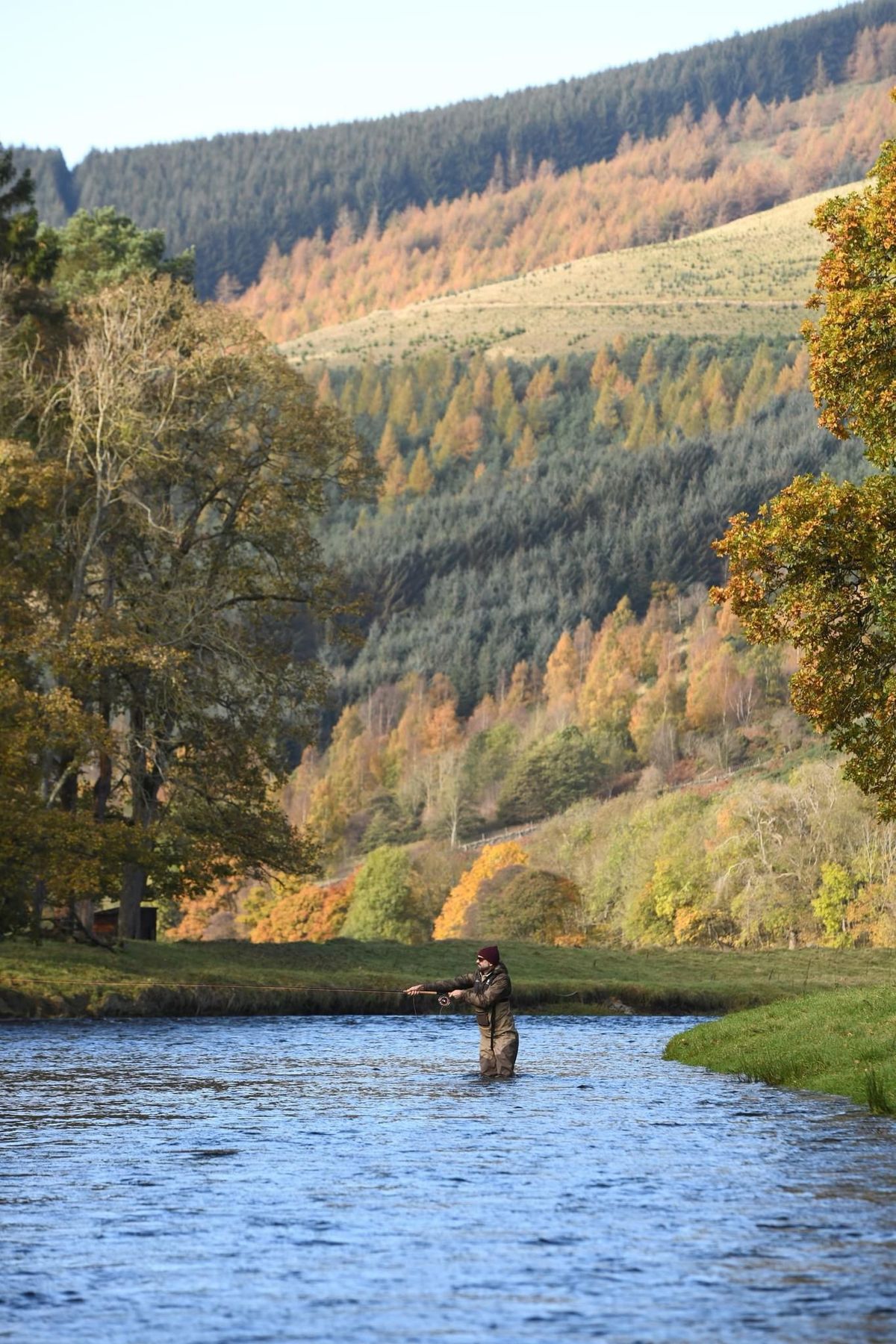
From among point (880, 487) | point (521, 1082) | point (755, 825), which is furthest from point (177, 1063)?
point (755, 825)

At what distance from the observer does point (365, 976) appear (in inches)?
2398

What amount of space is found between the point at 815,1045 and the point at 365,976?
1246 inches

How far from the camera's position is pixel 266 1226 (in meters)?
16.6

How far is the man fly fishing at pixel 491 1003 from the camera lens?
99.9 feet

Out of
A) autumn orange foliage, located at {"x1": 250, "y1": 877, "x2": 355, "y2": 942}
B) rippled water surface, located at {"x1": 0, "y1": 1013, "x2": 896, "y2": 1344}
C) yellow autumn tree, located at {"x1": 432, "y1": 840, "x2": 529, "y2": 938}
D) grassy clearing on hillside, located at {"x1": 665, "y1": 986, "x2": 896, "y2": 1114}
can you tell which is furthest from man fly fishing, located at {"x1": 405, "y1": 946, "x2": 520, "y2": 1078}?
autumn orange foliage, located at {"x1": 250, "y1": 877, "x2": 355, "y2": 942}

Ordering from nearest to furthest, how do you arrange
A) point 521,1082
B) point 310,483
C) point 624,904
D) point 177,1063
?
point 521,1082
point 177,1063
point 310,483
point 624,904

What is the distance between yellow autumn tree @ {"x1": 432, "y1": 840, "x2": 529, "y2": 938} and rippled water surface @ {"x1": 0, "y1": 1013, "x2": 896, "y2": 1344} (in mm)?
106188

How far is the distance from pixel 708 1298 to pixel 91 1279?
15.7 ft

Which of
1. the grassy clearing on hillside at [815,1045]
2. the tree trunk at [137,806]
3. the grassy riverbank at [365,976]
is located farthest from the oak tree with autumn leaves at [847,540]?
the tree trunk at [137,806]

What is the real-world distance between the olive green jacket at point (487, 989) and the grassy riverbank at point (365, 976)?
64.4 feet

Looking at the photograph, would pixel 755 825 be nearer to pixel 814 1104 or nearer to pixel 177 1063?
pixel 177 1063

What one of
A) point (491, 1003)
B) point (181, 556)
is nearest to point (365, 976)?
point (181, 556)

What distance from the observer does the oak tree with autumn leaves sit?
28875 millimetres

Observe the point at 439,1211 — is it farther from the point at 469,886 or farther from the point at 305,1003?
the point at 469,886
